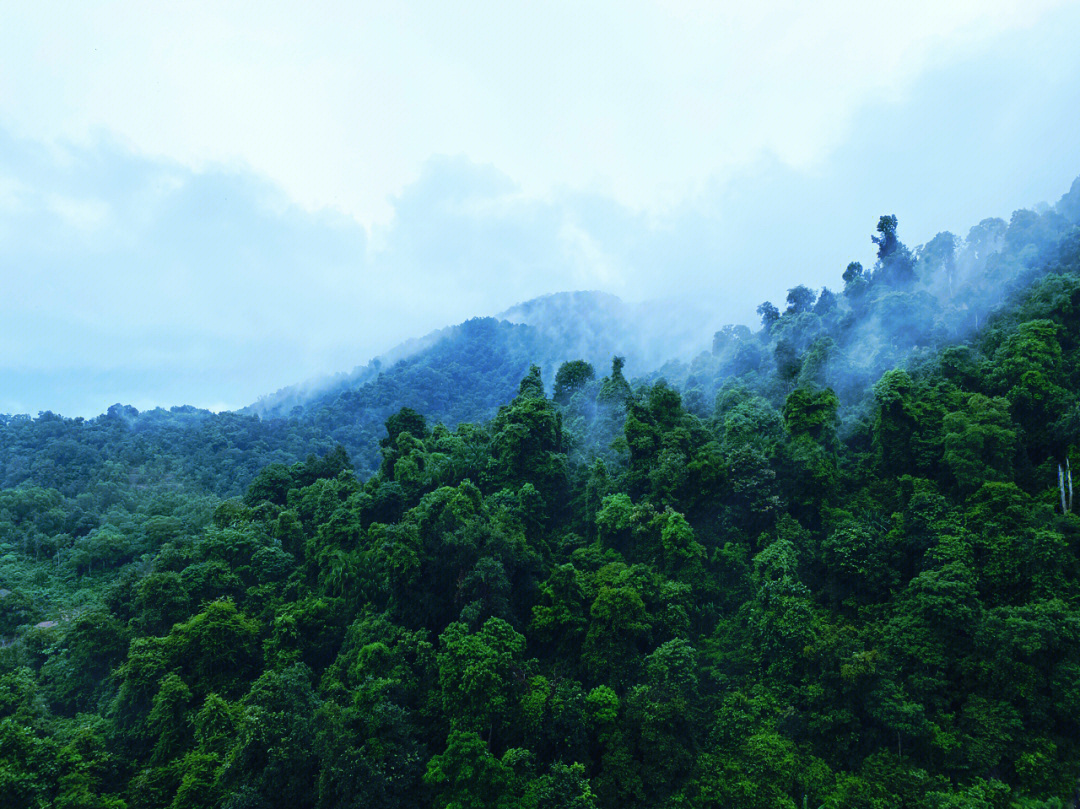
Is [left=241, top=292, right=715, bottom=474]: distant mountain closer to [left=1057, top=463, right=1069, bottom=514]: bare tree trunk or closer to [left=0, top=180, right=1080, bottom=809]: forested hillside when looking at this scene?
[left=0, top=180, right=1080, bottom=809]: forested hillside

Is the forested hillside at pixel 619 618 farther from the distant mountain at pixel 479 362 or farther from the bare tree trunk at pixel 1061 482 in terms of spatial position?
the distant mountain at pixel 479 362

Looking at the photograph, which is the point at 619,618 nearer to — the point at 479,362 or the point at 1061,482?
the point at 1061,482

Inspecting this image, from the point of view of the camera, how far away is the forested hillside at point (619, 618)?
15.3 metres

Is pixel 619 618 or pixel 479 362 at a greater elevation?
pixel 479 362

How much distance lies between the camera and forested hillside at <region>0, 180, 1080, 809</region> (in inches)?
603

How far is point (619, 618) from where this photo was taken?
755 inches

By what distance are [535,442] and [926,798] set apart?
755 inches

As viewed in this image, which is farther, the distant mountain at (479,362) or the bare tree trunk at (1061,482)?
the distant mountain at (479,362)

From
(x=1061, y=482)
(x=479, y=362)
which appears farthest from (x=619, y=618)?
(x=479, y=362)

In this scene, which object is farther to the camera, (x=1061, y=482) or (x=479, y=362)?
(x=479, y=362)

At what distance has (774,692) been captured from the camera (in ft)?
57.0

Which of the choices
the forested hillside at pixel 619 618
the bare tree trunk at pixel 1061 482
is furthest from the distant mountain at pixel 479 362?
the bare tree trunk at pixel 1061 482

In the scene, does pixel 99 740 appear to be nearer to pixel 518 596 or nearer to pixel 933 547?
pixel 518 596

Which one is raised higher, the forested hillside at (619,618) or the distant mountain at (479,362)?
the distant mountain at (479,362)
